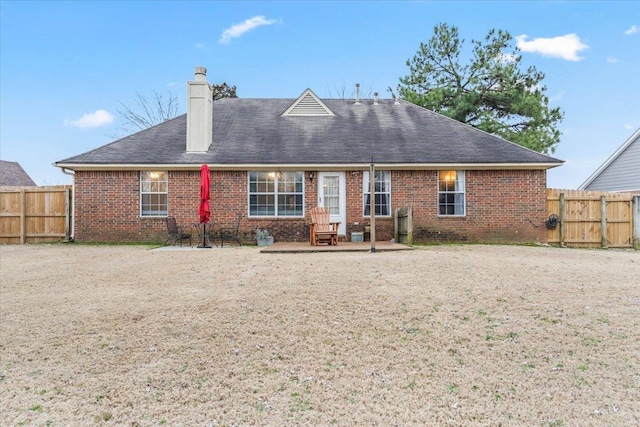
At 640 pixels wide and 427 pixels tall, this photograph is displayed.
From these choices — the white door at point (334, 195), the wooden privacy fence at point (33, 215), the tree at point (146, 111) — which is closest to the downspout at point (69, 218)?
the wooden privacy fence at point (33, 215)

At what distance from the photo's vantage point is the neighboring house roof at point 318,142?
41.1 ft

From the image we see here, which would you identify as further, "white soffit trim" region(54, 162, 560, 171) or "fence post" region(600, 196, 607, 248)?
Answer: "fence post" region(600, 196, 607, 248)

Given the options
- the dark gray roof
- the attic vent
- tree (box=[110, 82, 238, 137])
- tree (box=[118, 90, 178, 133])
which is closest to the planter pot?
the dark gray roof

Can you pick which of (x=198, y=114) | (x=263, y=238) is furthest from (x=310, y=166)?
(x=198, y=114)

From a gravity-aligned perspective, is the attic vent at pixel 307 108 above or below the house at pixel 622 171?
above

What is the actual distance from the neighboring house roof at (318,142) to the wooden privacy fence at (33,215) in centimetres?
180

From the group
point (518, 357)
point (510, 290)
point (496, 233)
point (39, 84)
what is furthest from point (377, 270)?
point (39, 84)

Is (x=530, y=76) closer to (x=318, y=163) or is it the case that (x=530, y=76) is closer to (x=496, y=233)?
(x=496, y=233)

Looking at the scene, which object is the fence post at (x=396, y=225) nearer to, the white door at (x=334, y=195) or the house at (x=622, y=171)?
the white door at (x=334, y=195)

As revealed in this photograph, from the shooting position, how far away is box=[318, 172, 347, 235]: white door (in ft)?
42.2

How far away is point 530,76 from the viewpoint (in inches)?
802

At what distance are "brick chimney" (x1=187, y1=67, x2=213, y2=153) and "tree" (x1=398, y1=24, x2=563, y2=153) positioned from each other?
38.0 ft

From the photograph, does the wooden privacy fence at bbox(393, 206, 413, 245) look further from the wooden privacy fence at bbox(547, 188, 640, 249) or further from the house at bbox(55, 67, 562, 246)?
the wooden privacy fence at bbox(547, 188, 640, 249)

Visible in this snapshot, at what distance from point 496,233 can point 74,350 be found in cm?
1196
